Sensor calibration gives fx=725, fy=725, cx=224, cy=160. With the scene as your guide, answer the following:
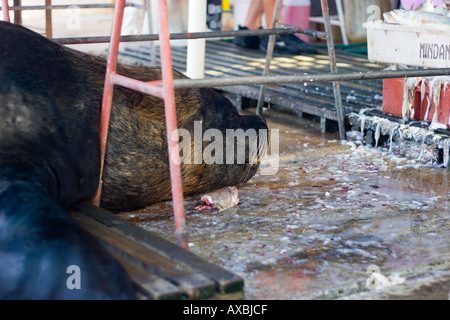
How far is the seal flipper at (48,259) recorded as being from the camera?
223 cm

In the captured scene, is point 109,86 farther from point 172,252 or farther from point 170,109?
point 172,252

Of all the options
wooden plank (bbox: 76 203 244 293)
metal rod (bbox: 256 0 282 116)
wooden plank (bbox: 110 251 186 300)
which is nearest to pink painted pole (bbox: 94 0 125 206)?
wooden plank (bbox: 76 203 244 293)

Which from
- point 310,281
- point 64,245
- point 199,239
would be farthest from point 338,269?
point 64,245

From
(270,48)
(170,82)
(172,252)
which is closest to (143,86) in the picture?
(170,82)

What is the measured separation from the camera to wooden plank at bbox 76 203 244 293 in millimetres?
2348

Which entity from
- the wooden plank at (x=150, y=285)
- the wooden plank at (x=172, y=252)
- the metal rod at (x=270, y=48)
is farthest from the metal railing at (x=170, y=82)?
the metal rod at (x=270, y=48)

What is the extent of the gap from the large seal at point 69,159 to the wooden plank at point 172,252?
0.15 metres

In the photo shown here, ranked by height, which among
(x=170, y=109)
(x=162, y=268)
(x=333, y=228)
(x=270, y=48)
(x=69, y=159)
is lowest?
(x=333, y=228)

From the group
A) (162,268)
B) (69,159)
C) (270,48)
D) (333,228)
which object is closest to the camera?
(162,268)

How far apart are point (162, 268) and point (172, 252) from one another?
0.45 feet

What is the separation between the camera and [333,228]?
324 centimetres

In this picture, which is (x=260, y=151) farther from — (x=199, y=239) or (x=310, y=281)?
(x=310, y=281)

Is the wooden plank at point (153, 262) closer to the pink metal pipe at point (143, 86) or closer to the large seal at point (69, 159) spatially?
the large seal at point (69, 159)
